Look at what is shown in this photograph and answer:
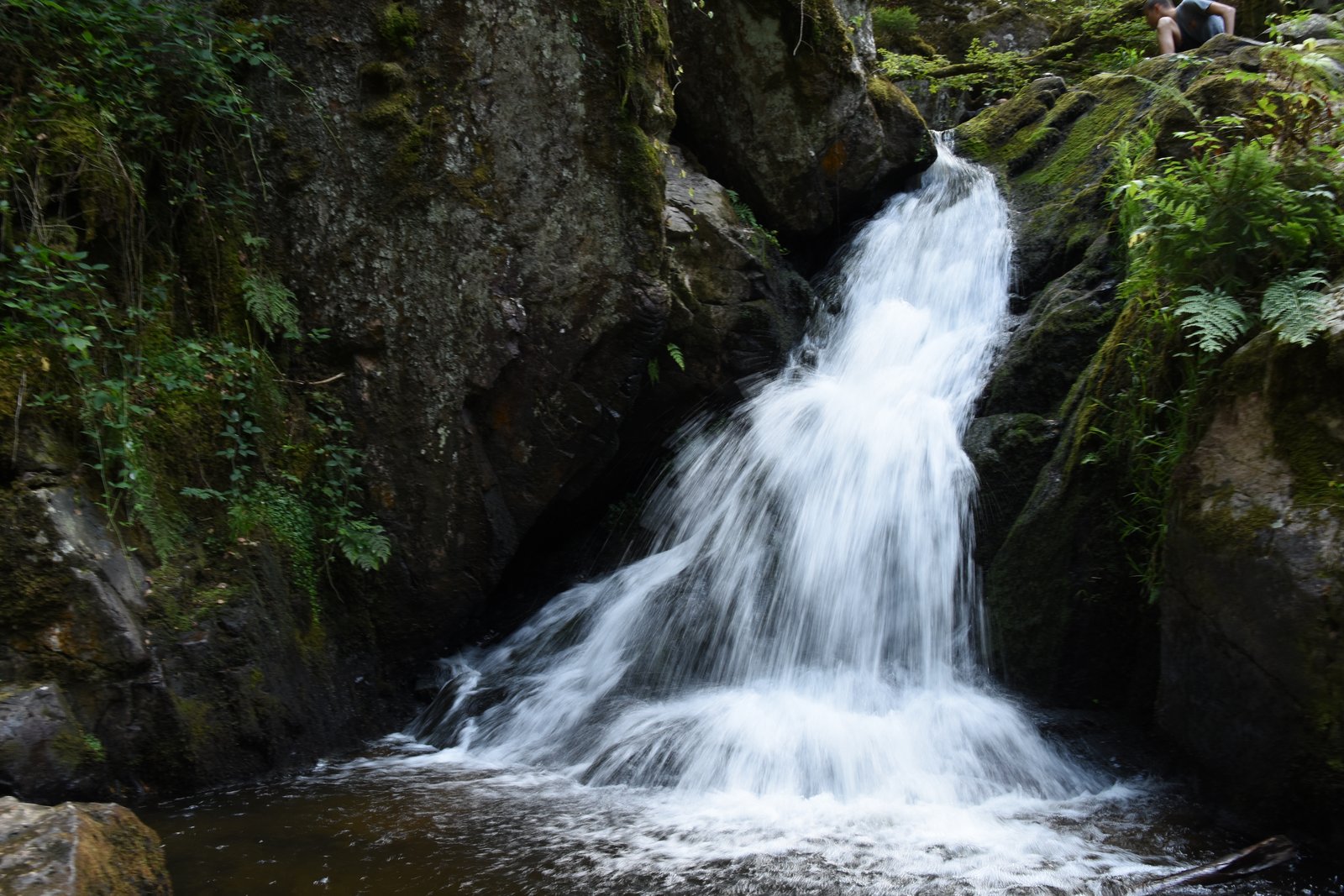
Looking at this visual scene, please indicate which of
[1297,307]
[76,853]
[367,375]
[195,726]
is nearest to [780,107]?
[367,375]

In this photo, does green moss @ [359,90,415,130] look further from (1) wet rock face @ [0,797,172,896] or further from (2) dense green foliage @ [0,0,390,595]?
(1) wet rock face @ [0,797,172,896]

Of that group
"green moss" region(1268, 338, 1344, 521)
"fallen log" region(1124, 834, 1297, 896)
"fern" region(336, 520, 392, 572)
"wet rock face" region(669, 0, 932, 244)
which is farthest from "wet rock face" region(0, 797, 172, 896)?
"wet rock face" region(669, 0, 932, 244)

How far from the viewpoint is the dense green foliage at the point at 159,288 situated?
4047mm

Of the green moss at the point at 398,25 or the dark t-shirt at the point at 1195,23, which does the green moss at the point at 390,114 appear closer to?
the green moss at the point at 398,25

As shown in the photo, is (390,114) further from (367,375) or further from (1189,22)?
(1189,22)

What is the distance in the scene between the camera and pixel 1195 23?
945cm

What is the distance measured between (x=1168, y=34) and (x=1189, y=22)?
21 cm

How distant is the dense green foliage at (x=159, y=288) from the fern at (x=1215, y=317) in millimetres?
4597

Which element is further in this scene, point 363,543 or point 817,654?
point 817,654

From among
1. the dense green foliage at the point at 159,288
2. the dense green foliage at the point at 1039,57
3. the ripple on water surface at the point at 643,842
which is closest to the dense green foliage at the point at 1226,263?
the ripple on water surface at the point at 643,842

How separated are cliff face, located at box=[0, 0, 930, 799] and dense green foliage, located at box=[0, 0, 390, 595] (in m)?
0.02

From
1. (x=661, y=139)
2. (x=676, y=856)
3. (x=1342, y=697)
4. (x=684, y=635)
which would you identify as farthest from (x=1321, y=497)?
(x=661, y=139)

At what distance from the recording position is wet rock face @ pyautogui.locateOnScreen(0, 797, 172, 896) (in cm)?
243

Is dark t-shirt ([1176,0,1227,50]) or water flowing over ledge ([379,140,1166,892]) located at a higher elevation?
dark t-shirt ([1176,0,1227,50])
